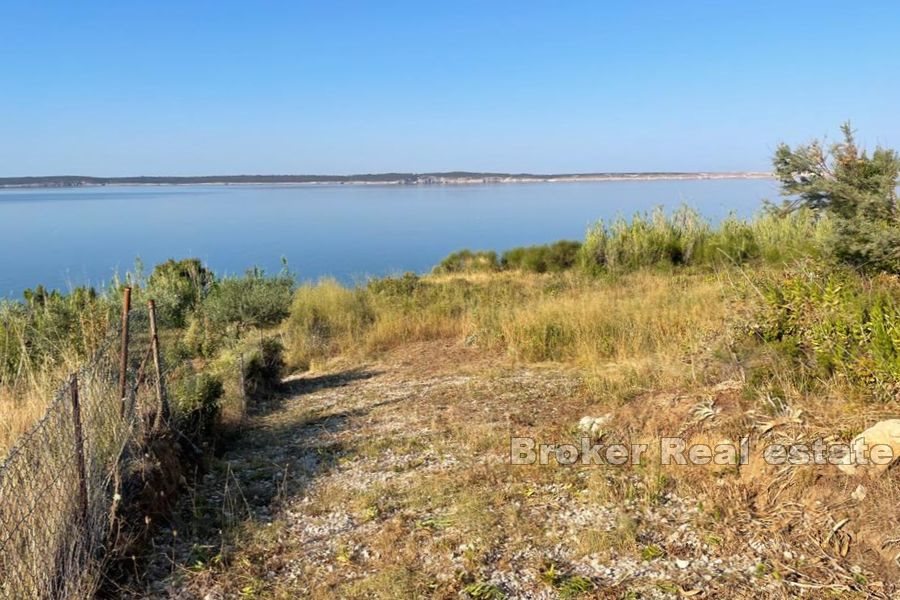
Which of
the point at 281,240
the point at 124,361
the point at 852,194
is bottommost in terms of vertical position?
the point at 281,240

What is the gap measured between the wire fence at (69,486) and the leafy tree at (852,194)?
5.22m

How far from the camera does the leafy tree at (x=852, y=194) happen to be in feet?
15.8

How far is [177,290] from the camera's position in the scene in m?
12.9

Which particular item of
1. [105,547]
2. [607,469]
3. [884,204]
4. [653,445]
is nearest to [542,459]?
[607,469]

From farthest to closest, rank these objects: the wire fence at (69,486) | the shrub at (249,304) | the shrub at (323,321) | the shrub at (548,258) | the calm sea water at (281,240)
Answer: the calm sea water at (281,240)
the shrub at (548,258)
the shrub at (323,321)
the shrub at (249,304)
the wire fence at (69,486)

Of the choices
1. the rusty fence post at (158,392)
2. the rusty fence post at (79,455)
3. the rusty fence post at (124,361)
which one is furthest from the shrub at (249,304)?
the rusty fence post at (79,455)

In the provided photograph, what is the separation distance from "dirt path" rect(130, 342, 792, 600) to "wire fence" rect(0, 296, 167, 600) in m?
0.39

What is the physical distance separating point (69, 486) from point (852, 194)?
5.64m

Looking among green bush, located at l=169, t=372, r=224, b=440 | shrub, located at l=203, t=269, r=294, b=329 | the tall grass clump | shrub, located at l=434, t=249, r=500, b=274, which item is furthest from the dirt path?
shrub, located at l=434, t=249, r=500, b=274

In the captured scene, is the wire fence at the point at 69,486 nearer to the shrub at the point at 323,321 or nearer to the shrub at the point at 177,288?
the shrub at the point at 323,321

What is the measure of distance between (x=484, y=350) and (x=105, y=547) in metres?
5.92

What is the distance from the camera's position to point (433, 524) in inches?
145

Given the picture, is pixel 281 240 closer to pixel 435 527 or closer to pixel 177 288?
pixel 177 288

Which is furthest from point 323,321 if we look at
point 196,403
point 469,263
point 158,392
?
point 469,263
